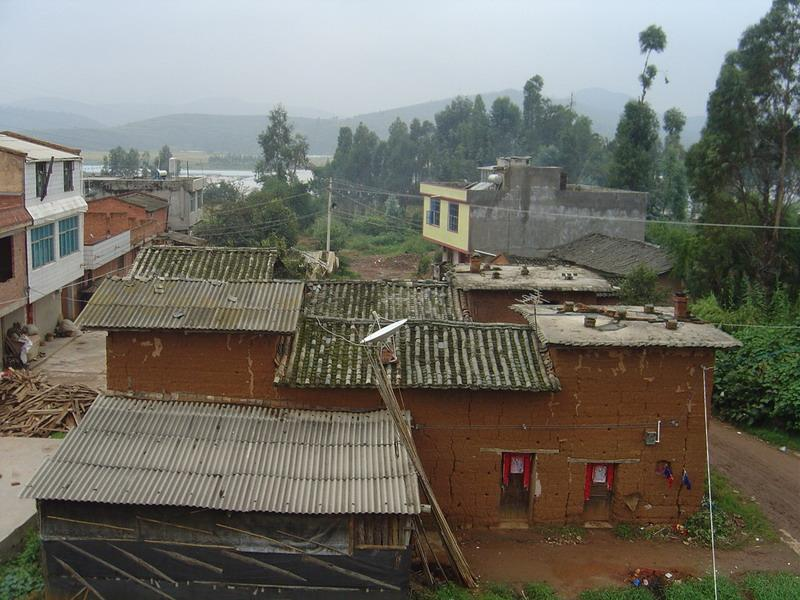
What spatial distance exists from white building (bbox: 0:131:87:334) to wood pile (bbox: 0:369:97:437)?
5781 millimetres

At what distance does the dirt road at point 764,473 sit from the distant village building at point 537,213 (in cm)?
1571

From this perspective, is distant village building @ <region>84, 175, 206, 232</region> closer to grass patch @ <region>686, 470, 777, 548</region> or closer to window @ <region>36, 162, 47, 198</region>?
window @ <region>36, 162, 47, 198</region>

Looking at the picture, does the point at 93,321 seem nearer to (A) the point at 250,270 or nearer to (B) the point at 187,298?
(B) the point at 187,298

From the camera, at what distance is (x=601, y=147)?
258 feet

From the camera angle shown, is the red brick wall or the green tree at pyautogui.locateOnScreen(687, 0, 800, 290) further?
the green tree at pyautogui.locateOnScreen(687, 0, 800, 290)

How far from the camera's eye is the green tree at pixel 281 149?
66312mm

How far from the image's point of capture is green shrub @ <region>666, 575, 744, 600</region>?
36.4 feet

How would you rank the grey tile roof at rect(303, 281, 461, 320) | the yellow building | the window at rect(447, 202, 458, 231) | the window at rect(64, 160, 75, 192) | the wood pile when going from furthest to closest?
the window at rect(447, 202, 458, 231)
the yellow building
the window at rect(64, 160, 75, 192)
the grey tile roof at rect(303, 281, 461, 320)
the wood pile

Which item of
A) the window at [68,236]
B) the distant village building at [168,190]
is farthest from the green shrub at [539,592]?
the distant village building at [168,190]

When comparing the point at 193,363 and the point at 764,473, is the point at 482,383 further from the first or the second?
the point at 764,473

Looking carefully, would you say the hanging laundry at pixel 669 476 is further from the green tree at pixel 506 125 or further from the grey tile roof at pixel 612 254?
the green tree at pixel 506 125

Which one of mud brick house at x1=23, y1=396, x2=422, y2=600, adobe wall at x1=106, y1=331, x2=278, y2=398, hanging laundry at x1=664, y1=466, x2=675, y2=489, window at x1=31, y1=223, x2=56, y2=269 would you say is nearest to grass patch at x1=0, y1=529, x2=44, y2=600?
mud brick house at x1=23, y1=396, x2=422, y2=600

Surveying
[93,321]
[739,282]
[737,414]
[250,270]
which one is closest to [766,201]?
[739,282]

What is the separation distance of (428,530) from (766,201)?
17577mm
